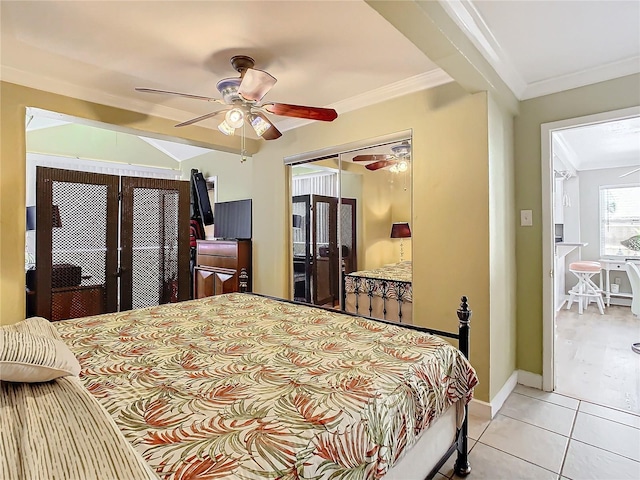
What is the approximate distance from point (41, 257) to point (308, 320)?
2598 millimetres

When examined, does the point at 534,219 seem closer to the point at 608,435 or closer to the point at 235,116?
the point at 608,435

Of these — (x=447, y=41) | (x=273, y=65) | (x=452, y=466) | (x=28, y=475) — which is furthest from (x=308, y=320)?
(x=273, y=65)

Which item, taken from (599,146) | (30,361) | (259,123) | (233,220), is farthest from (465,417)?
(599,146)

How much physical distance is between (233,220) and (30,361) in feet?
12.3

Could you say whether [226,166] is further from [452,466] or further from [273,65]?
[452,466]

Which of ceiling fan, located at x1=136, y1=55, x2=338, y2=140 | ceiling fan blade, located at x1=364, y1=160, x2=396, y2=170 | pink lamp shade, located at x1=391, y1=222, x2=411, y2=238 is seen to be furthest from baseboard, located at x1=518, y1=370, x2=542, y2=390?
ceiling fan, located at x1=136, y1=55, x2=338, y2=140

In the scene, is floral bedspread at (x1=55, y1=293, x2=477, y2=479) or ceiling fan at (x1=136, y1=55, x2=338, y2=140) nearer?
floral bedspread at (x1=55, y1=293, x2=477, y2=479)

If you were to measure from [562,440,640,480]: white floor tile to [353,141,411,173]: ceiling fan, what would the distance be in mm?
A: 2176

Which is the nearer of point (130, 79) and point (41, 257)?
point (130, 79)

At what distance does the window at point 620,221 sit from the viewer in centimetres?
566

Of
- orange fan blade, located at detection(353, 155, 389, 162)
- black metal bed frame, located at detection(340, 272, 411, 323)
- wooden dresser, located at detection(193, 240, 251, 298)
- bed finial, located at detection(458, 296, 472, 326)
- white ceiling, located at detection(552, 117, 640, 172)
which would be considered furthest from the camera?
wooden dresser, located at detection(193, 240, 251, 298)

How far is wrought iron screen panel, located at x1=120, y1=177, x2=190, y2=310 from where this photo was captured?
3455mm

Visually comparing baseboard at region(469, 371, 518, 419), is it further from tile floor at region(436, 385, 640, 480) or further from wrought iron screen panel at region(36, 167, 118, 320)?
wrought iron screen panel at region(36, 167, 118, 320)

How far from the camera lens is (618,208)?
5.82 metres
